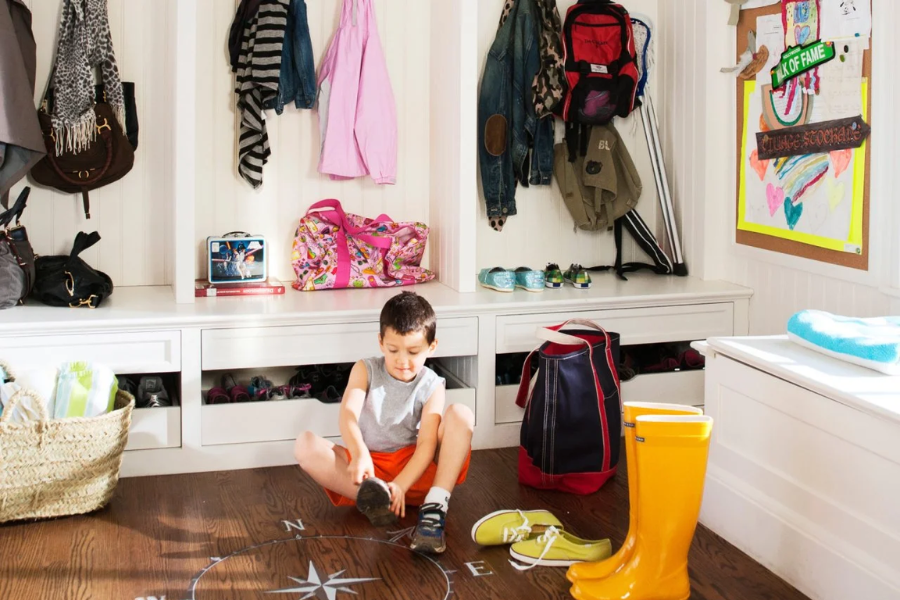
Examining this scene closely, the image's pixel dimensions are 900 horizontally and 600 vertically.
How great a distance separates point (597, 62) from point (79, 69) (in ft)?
6.31

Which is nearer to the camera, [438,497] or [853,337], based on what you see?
[853,337]

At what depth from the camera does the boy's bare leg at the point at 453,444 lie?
2721mm

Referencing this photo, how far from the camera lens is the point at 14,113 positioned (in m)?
3.17

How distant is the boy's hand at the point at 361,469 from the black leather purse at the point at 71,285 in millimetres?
1132

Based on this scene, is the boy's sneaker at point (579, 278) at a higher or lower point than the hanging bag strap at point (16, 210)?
lower

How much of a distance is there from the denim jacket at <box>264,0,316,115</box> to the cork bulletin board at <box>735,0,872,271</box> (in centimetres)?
159

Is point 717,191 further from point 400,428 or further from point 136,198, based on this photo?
point 136,198

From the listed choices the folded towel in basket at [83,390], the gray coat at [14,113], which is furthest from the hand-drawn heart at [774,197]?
A: the gray coat at [14,113]

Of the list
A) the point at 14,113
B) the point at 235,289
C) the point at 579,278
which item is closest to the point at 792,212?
the point at 579,278

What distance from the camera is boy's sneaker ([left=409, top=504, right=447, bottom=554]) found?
8.23 ft

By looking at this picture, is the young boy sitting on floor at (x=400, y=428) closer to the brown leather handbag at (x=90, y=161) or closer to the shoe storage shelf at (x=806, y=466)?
the shoe storage shelf at (x=806, y=466)

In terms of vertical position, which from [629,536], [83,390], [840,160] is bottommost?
[629,536]

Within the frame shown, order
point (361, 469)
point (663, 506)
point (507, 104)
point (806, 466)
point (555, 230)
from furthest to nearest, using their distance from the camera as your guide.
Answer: point (555, 230) → point (507, 104) → point (361, 469) → point (806, 466) → point (663, 506)

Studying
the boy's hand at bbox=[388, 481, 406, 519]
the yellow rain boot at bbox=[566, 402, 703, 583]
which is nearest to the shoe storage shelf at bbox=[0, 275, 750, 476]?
the boy's hand at bbox=[388, 481, 406, 519]
